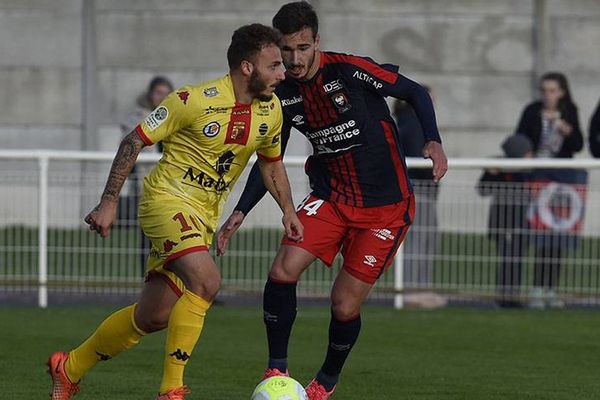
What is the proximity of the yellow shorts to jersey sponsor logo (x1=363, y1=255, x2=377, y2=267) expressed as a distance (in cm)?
112

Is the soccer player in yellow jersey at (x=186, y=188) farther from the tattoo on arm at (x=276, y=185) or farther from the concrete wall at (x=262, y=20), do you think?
the concrete wall at (x=262, y=20)

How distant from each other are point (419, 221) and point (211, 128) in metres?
6.69

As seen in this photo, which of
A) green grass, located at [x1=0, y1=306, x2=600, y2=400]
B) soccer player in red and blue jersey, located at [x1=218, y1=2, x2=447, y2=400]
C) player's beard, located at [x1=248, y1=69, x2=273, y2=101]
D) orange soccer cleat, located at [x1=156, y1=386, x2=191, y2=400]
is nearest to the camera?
orange soccer cleat, located at [x1=156, y1=386, x2=191, y2=400]

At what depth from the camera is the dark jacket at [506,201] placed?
14500 millimetres

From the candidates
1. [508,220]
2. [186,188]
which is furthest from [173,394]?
[508,220]

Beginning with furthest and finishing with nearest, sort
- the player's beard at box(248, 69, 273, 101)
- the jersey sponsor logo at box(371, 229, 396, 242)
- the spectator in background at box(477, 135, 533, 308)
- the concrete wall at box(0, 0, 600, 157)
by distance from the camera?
the concrete wall at box(0, 0, 600, 157) < the spectator in background at box(477, 135, 533, 308) < the jersey sponsor logo at box(371, 229, 396, 242) < the player's beard at box(248, 69, 273, 101)

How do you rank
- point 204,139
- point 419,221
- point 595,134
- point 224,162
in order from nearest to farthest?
point 204,139, point 224,162, point 419,221, point 595,134

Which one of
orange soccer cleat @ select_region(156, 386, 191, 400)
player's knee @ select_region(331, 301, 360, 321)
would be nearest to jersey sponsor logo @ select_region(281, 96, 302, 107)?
player's knee @ select_region(331, 301, 360, 321)

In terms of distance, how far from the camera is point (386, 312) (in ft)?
47.3

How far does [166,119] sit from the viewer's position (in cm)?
795

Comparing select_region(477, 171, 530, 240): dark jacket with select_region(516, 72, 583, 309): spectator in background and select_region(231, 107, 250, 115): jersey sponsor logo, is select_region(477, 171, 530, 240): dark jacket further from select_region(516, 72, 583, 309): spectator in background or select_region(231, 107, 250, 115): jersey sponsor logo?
select_region(231, 107, 250, 115): jersey sponsor logo

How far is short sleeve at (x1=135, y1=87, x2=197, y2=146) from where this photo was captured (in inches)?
313

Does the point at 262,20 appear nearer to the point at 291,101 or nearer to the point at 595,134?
the point at 595,134

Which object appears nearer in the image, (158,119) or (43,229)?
(158,119)
